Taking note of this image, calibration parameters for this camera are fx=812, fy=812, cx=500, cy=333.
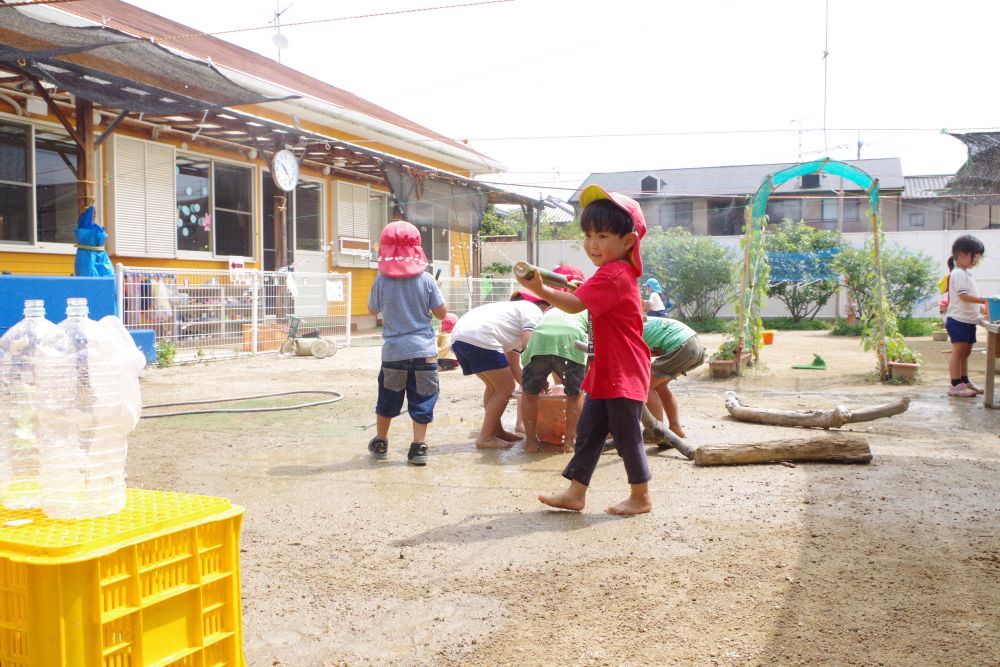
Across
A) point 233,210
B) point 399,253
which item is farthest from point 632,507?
point 233,210

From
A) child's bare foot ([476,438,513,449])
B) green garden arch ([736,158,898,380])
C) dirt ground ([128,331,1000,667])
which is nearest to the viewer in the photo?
dirt ground ([128,331,1000,667])

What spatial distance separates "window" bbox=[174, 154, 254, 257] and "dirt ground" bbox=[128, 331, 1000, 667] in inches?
313

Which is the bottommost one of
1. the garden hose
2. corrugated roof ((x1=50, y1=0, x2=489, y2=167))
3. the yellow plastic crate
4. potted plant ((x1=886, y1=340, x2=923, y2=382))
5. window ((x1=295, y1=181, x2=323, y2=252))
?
the garden hose

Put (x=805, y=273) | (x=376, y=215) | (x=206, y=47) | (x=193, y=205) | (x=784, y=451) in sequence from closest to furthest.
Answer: (x=784, y=451), (x=193, y=205), (x=206, y=47), (x=376, y=215), (x=805, y=273)

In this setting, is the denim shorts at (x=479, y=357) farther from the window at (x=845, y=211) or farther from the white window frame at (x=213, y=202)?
the window at (x=845, y=211)

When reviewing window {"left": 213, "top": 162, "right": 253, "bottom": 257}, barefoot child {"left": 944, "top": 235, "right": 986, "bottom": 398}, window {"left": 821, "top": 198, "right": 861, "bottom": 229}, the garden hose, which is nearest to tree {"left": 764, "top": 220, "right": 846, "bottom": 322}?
window {"left": 821, "top": 198, "right": 861, "bottom": 229}

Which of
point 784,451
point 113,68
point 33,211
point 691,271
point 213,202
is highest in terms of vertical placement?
point 113,68

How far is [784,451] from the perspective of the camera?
5.18m

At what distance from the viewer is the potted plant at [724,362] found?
10.6m

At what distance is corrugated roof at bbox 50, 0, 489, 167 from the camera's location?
42.0 feet

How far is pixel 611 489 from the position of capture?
4734 mm

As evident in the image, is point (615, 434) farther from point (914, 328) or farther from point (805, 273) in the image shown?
point (805, 273)

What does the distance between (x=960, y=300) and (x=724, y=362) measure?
115 inches

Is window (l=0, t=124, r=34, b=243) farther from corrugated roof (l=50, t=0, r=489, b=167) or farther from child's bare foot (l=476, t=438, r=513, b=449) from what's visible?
child's bare foot (l=476, t=438, r=513, b=449)
